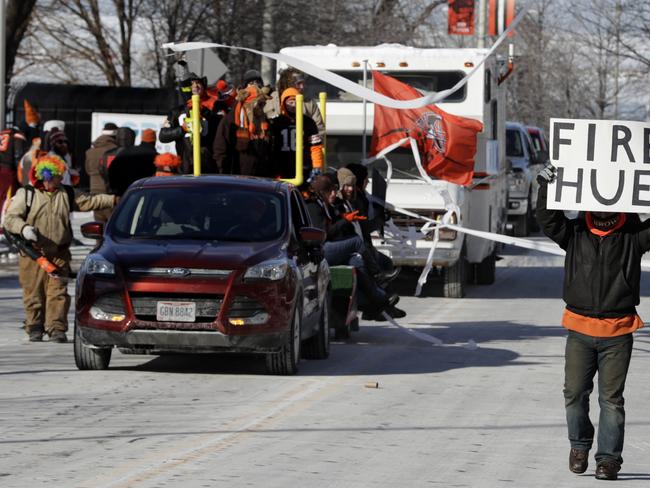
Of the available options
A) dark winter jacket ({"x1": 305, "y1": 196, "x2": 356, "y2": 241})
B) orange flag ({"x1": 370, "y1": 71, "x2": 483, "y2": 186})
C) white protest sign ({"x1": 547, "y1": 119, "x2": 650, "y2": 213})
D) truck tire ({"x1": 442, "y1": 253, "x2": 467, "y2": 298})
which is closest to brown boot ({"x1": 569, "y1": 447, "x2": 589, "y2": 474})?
white protest sign ({"x1": 547, "y1": 119, "x2": 650, "y2": 213})

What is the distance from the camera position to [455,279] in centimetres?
2122

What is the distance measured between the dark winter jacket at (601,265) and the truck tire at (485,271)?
47.3ft

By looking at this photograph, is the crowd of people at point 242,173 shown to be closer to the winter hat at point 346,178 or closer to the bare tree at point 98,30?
the winter hat at point 346,178

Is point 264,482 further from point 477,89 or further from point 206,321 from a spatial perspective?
point 477,89

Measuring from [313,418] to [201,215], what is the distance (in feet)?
10.7

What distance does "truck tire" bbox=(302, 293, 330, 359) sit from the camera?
558 inches

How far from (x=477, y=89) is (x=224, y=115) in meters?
6.01

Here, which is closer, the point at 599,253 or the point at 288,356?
the point at 599,253

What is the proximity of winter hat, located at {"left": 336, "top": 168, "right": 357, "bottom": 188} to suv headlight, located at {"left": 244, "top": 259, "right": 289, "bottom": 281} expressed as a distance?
154 inches

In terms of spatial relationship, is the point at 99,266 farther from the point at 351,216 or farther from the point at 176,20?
the point at 176,20

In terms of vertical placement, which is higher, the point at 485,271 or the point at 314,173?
the point at 314,173

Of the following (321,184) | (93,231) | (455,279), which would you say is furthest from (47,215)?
(455,279)

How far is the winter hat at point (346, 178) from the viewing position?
1667 cm

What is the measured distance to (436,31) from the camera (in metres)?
52.2
